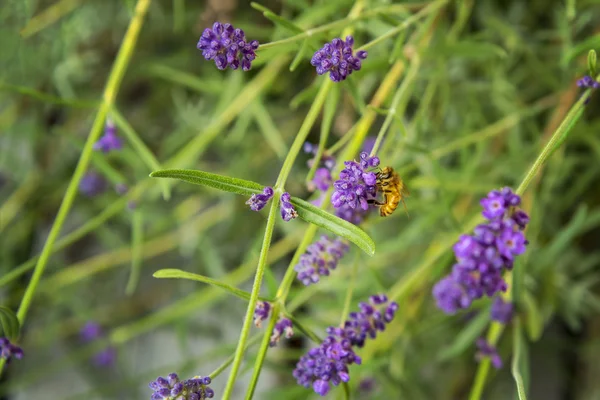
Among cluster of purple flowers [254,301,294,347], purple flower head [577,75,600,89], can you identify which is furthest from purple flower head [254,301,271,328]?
purple flower head [577,75,600,89]

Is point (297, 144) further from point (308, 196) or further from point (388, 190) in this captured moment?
point (308, 196)

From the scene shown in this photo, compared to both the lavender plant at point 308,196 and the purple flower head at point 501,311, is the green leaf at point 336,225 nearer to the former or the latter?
the lavender plant at point 308,196

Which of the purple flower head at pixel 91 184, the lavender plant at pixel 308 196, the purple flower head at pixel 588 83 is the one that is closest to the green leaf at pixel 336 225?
the lavender plant at pixel 308 196

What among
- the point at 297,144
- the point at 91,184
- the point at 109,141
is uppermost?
the point at 91,184

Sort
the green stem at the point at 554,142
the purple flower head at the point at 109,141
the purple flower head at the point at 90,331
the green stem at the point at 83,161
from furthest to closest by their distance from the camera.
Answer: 1. the purple flower head at the point at 90,331
2. the purple flower head at the point at 109,141
3. the green stem at the point at 83,161
4. the green stem at the point at 554,142

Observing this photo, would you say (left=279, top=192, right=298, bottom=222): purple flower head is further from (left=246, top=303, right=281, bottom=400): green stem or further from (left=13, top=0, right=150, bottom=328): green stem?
(left=13, top=0, right=150, bottom=328): green stem

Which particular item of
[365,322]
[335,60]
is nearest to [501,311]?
[365,322]

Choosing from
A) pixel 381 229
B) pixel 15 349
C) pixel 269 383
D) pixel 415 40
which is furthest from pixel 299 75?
pixel 15 349
